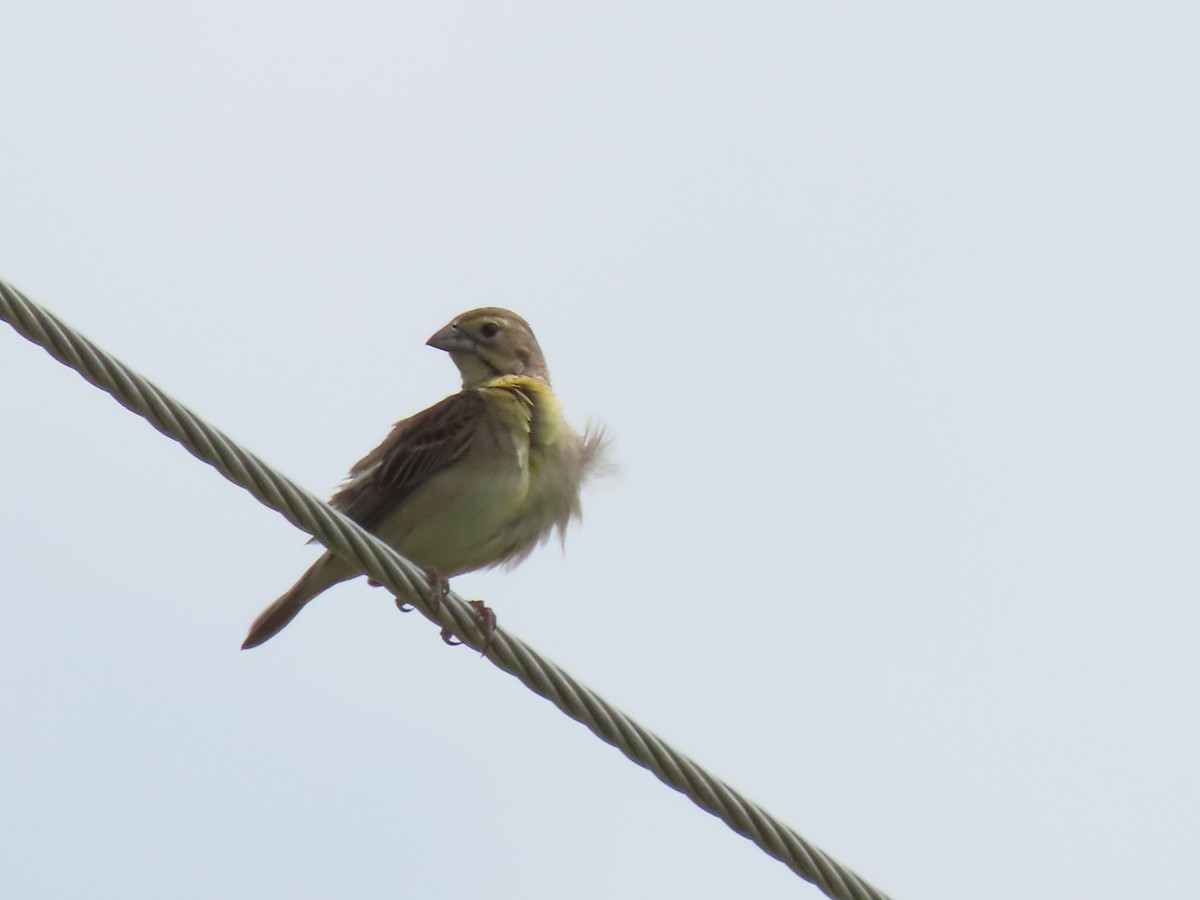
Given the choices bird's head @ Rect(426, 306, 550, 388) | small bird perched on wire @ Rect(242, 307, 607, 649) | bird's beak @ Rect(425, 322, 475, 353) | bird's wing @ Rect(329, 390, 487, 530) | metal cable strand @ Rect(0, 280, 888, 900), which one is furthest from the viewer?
bird's beak @ Rect(425, 322, 475, 353)

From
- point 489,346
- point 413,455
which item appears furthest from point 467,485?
point 489,346

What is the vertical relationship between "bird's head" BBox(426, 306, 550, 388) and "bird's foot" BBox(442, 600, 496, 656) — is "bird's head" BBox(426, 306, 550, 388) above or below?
above

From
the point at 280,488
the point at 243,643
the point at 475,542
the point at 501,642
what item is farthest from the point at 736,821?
the point at 243,643

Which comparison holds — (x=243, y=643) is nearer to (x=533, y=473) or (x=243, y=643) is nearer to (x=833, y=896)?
(x=533, y=473)

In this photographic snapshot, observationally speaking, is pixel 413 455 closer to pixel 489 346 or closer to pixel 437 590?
pixel 489 346

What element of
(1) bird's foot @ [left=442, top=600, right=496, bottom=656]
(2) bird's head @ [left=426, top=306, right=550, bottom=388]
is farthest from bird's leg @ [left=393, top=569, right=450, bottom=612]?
(2) bird's head @ [left=426, top=306, right=550, bottom=388]

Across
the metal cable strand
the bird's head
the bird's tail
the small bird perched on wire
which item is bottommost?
the metal cable strand

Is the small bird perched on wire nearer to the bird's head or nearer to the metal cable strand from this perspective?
the bird's head

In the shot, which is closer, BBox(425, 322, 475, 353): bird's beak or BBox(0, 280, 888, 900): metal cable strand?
BBox(0, 280, 888, 900): metal cable strand
